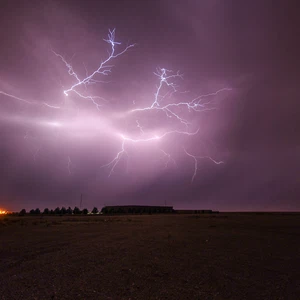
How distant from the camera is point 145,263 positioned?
655 centimetres

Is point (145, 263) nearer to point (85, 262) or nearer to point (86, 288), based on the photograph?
point (85, 262)

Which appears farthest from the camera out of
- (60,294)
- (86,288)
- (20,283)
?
(20,283)

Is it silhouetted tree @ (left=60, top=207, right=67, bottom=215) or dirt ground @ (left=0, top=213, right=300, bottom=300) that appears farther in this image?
silhouetted tree @ (left=60, top=207, right=67, bottom=215)

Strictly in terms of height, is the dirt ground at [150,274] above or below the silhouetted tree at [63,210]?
below

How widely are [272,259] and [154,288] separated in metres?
4.87

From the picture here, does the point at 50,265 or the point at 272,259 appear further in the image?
the point at 272,259

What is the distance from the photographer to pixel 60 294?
170 inches

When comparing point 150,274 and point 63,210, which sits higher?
point 63,210

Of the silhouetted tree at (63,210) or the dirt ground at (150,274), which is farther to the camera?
the silhouetted tree at (63,210)

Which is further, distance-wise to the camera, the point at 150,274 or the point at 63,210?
the point at 63,210

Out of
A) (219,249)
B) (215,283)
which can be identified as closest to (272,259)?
(219,249)

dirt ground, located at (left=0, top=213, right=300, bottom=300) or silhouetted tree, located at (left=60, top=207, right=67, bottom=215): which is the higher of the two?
silhouetted tree, located at (left=60, top=207, right=67, bottom=215)

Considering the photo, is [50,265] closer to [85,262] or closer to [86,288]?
[85,262]

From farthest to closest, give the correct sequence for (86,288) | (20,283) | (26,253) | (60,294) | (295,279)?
(26,253), (295,279), (20,283), (86,288), (60,294)
